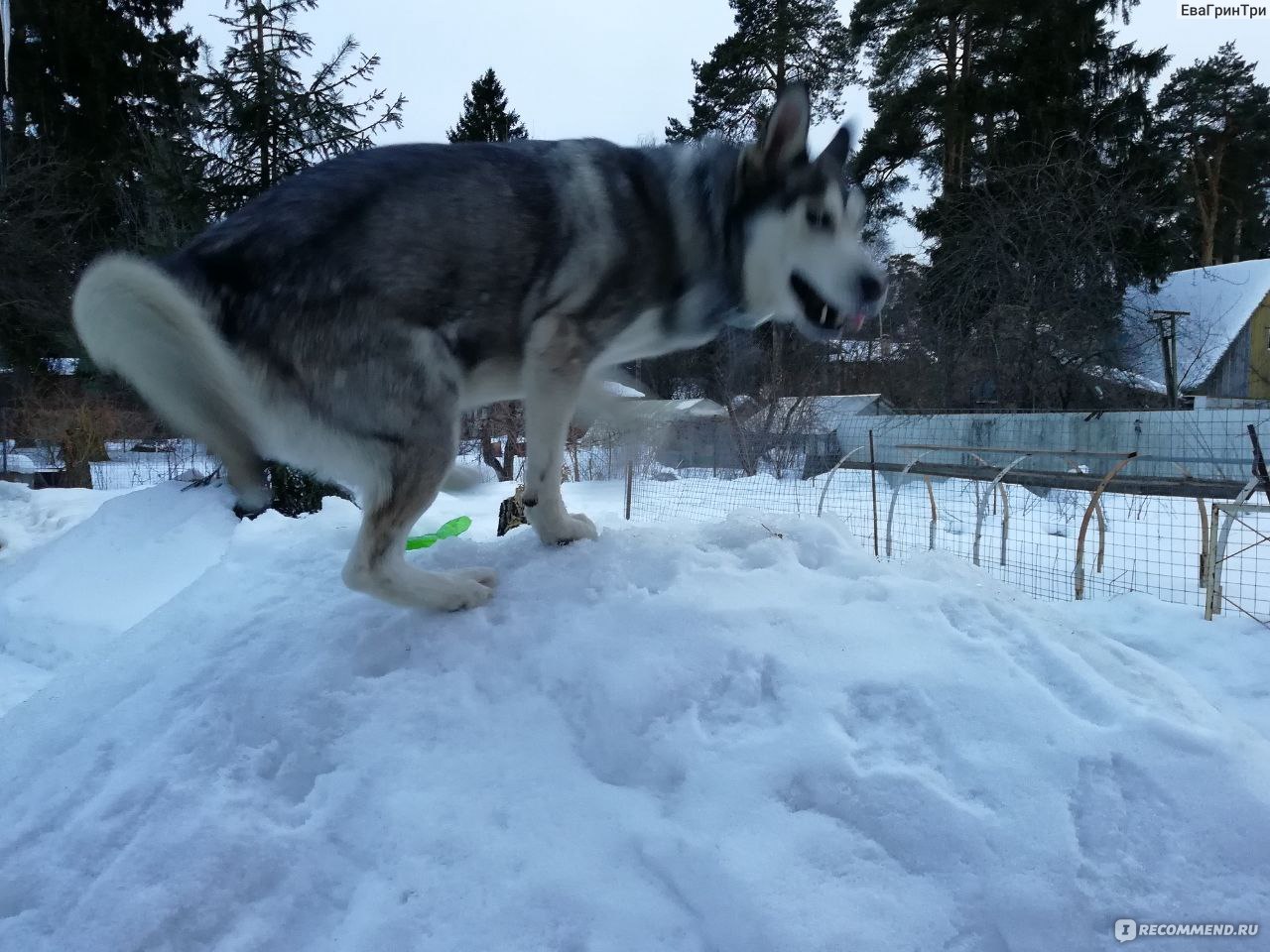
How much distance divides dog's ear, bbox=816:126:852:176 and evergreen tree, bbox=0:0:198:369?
480 inches

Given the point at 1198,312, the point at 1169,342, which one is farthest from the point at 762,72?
the point at 1198,312

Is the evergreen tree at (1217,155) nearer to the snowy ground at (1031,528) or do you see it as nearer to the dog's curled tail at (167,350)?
the snowy ground at (1031,528)

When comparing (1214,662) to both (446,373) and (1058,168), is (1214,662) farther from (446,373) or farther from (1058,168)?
(1058,168)

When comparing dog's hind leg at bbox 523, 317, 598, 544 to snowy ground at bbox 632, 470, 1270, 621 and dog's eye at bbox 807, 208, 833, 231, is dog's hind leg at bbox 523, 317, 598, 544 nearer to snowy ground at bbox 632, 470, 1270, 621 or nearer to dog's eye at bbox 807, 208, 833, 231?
dog's eye at bbox 807, 208, 833, 231

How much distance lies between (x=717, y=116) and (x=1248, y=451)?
1435 cm

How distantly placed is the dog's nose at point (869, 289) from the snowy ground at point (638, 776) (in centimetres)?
95

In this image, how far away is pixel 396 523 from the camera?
202 centimetres

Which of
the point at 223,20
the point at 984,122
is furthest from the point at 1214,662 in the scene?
the point at 984,122

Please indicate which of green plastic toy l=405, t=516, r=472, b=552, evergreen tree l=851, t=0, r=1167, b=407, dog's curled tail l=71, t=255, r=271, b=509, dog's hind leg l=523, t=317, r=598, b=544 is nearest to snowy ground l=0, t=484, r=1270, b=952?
dog's hind leg l=523, t=317, r=598, b=544

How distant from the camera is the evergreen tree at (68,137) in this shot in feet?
42.1

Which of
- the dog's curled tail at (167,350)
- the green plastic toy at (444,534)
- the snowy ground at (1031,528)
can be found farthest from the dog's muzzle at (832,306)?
the green plastic toy at (444,534)

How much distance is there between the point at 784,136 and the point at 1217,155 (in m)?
28.9

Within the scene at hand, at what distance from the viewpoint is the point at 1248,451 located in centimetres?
859

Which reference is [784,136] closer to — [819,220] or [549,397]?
[819,220]
